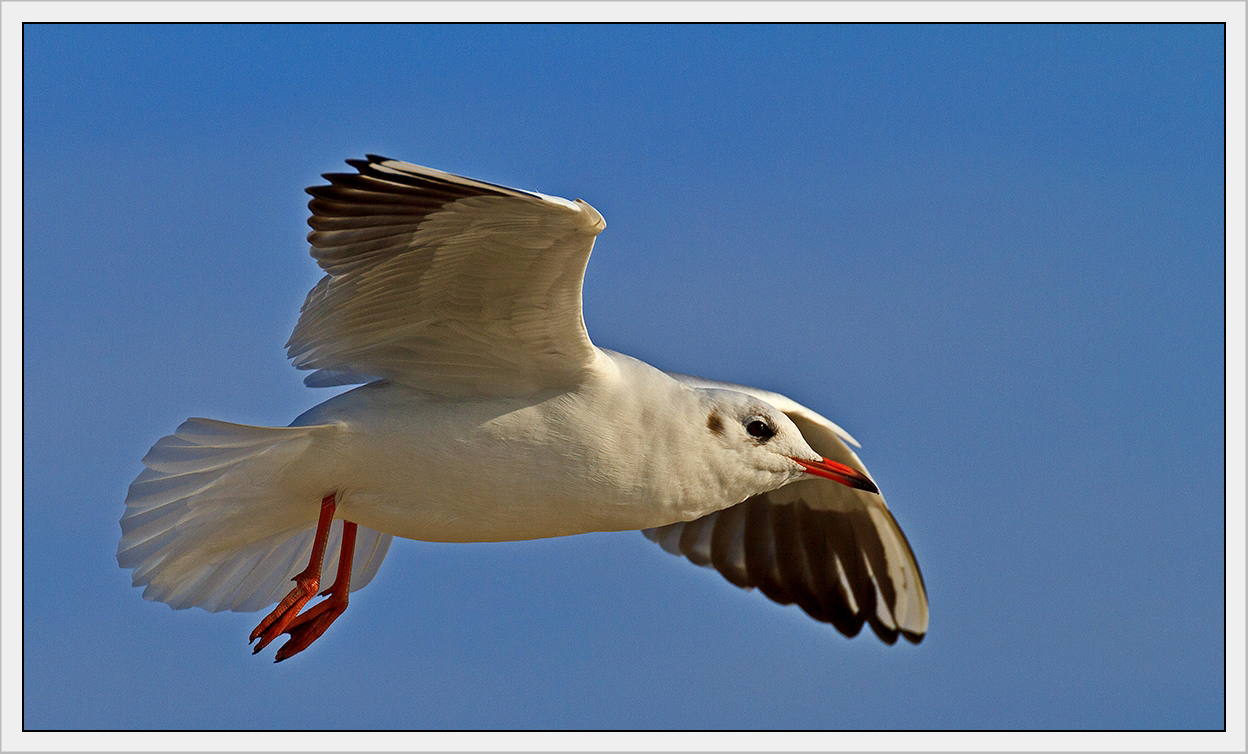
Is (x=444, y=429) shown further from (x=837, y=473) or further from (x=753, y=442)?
(x=837, y=473)

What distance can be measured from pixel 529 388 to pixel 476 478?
1.13ft

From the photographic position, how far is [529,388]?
4844 mm

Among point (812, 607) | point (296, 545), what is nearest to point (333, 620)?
point (296, 545)

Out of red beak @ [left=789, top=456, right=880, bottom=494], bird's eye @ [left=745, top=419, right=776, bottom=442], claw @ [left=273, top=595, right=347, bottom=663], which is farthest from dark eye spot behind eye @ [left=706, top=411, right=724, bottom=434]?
claw @ [left=273, top=595, right=347, bottom=663]

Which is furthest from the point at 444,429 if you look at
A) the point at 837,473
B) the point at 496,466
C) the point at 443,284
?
the point at 837,473

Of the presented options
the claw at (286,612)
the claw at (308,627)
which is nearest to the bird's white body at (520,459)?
the claw at (286,612)

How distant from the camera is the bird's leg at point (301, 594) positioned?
492 cm

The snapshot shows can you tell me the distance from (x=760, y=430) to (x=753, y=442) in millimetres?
62

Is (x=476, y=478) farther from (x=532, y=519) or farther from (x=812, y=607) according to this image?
(x=812, y=607)

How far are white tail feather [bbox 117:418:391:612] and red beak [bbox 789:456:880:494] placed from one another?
1.68m

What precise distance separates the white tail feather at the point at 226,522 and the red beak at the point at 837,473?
168cm

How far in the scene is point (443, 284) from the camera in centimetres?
456

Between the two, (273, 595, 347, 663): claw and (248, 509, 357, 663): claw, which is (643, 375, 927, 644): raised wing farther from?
(273, 595, 347, 663): claw

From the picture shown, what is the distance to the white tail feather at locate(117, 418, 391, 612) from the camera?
4848 mm
